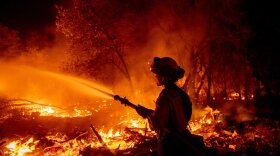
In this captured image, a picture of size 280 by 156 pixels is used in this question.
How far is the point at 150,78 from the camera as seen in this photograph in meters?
18.7

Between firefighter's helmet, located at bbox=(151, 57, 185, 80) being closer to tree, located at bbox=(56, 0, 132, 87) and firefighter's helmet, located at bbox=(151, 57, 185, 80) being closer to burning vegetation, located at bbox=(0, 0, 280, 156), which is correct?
burning vegetation, located at bbox=(0, 0, 280, 156)

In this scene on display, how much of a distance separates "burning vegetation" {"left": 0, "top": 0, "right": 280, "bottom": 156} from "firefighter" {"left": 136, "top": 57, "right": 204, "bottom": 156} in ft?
12.5

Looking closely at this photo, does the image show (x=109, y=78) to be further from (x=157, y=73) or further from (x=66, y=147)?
(x=157, y=73)

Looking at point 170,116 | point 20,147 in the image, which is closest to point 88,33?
point 20,147

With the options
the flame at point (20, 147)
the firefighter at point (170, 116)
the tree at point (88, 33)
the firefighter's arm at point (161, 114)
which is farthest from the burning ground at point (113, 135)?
the tree at point (88, 33)

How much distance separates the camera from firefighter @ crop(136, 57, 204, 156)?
4359 millimetres

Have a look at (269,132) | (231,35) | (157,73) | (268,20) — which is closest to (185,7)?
(231,35)

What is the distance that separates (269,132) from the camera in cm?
1010

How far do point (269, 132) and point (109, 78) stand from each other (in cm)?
1434

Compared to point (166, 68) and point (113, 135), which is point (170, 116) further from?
point (113, 135)

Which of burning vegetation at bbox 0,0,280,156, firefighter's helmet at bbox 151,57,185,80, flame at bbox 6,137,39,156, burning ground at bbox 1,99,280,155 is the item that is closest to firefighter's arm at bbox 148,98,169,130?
firefighter's helmet at bbox 151,57,185,80

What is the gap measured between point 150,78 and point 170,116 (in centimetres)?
1429

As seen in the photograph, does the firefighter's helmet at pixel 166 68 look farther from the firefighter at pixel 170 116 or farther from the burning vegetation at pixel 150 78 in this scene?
the burning vegetation at pixel 150 78

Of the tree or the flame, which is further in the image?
the tree
